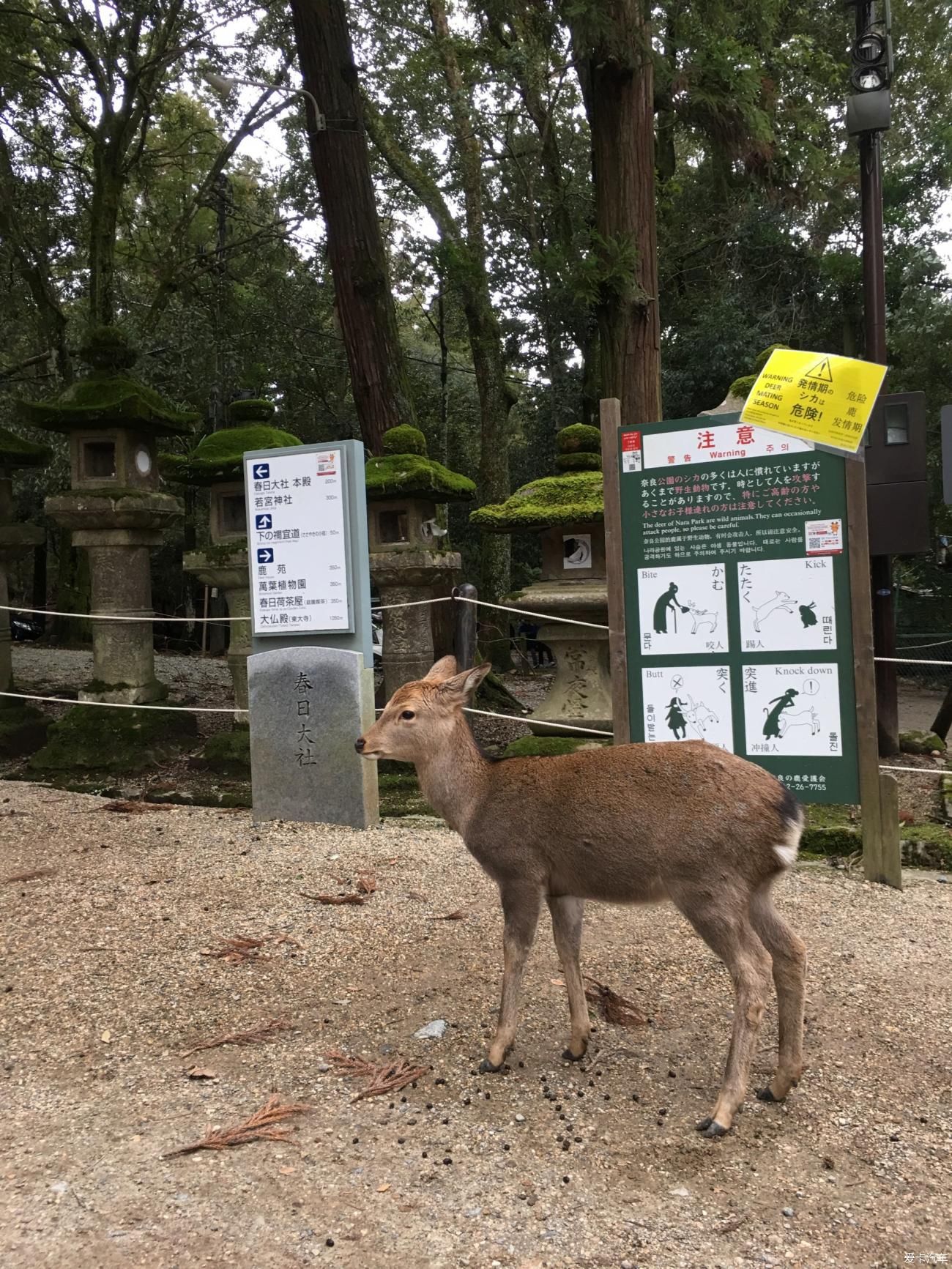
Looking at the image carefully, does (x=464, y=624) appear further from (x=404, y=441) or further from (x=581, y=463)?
(x=404, y=441)

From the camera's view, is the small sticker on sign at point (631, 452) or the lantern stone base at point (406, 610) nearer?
the small sticker on sign at point (631, 452)

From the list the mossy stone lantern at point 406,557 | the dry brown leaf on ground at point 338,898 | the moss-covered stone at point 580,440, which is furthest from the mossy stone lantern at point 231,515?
the dry brown leaf on ground at point 338,898

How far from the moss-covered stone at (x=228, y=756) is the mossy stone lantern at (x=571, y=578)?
7.79 ft

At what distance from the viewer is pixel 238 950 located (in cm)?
423

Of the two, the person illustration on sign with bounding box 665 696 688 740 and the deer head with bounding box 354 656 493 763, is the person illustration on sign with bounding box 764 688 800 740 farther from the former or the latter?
the deer head with bounding box 354 656 493 763

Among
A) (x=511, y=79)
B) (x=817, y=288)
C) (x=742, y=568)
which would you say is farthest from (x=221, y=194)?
(x=742, y=568)

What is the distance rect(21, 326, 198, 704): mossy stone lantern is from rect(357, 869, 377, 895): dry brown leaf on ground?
3706mm

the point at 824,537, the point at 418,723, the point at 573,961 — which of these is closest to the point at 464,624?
the point at 824,537

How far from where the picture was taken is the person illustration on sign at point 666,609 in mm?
4910

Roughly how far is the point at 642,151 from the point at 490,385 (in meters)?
6.77

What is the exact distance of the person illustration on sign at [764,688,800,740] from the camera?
4.68 metres

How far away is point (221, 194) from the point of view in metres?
16.8

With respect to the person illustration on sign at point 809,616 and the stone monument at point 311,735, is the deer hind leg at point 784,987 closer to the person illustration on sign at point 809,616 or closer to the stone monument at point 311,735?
the person illustration on sign at point 809,616

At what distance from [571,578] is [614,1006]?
399cm
